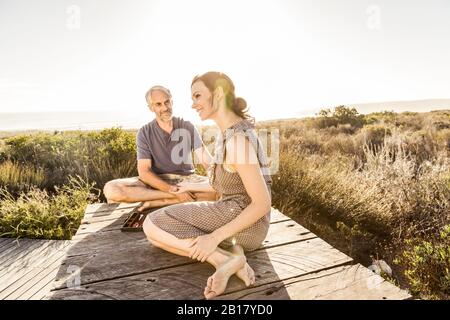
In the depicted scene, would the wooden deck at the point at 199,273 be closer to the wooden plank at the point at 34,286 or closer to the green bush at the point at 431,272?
the wooden plank at the point at 34,286

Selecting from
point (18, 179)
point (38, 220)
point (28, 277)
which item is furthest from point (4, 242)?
point (18, 179)

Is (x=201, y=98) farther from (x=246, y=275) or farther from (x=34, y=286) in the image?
(x=34, y=286)

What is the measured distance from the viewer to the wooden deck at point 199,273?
1.72 metres

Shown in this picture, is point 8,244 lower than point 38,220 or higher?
lower

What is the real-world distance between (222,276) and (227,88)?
1086 mm

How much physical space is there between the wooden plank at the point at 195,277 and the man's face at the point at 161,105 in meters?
2.18

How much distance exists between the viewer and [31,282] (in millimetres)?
2896

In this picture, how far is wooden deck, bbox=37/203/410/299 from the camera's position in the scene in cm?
172

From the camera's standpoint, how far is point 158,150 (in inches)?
154

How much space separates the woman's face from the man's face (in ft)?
5.98

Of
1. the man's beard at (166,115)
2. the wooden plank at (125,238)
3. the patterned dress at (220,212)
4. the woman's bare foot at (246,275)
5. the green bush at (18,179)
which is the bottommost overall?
the green bush at (18,179)

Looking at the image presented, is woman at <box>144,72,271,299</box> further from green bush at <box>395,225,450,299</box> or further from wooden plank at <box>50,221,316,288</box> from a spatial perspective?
green bush at <box>395,225,450,299</box>

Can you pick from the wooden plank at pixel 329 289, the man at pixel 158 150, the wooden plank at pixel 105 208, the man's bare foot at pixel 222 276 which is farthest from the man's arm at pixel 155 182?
the wooden plank at pixel 329 289
